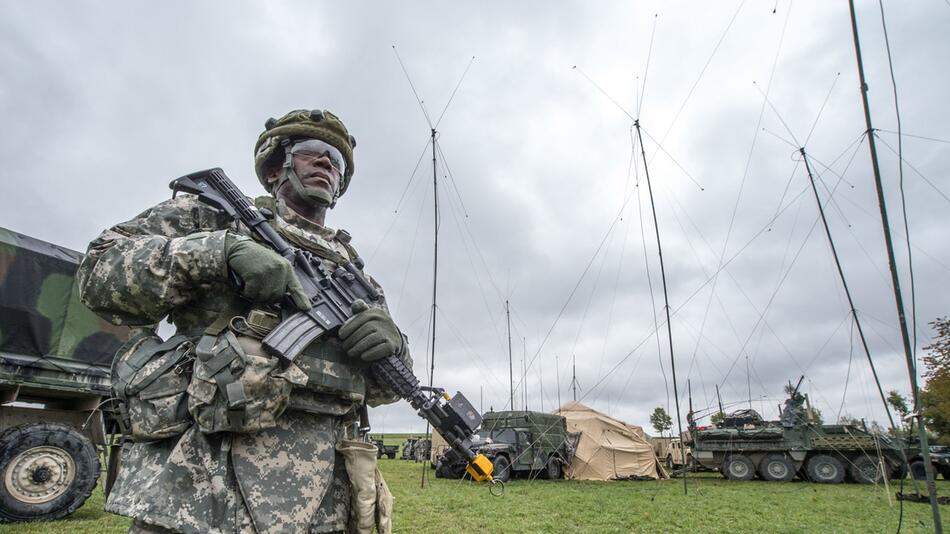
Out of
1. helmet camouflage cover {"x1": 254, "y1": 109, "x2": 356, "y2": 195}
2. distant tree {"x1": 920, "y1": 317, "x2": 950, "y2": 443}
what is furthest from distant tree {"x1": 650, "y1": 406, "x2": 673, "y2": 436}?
helmet camouflage cover {"x1": 254, "y1": 109, "x2": 356, "y2": 195}

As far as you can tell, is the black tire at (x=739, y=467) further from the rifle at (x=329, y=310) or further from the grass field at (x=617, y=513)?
the rifle at (x=329, y=310)

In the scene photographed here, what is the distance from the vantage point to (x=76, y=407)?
19.8 ft

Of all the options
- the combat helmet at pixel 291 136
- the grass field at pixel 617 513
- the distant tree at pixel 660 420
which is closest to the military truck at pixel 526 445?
the grass field at pixel 617 513

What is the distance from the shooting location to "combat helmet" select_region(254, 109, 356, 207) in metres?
2.40

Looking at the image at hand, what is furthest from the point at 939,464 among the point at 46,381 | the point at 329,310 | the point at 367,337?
the point at 46,381

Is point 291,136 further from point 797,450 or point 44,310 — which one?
point 797,450

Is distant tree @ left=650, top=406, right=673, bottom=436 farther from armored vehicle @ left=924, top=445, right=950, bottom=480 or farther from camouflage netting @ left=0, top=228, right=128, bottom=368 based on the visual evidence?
camouflage netting @ left=0, top=228, right=128, bottom=368

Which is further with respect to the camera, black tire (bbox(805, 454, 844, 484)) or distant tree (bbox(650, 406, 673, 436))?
distant tree (bbox(650, 406, 673, 436))

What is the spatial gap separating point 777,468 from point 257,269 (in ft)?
69.4

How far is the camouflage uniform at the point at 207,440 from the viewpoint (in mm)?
1550

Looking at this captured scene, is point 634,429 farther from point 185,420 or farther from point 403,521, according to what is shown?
point 185,420

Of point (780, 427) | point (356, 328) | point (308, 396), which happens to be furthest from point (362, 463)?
point (780, 427)

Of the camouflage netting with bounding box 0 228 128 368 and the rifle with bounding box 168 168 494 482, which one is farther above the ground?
the camouflage netting with bounding box 0 228 128 368

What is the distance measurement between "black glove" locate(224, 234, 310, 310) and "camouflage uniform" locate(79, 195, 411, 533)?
0.14 ft
